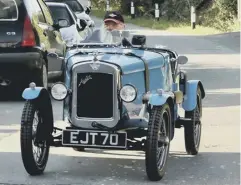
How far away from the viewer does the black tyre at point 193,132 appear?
792 cm

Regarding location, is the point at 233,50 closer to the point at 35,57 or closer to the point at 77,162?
the point at 35,57

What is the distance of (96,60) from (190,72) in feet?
31.6

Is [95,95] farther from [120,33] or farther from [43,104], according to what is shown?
[120,33]

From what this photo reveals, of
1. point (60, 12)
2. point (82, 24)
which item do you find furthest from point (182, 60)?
point (82, 24)

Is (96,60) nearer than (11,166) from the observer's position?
Yes

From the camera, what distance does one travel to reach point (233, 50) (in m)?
21.4

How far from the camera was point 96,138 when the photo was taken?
6.82 metres

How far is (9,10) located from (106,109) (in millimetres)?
5321

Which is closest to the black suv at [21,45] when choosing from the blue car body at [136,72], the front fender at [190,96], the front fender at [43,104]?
the front fender at [190,96]

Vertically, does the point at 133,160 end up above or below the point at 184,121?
below

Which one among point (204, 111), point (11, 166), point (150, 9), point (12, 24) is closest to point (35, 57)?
point (12, 24)

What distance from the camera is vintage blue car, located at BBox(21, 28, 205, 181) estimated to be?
267 inches

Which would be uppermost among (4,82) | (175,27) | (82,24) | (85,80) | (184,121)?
(85,80)

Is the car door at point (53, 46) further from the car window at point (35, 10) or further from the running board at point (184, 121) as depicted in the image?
the running board at point (184, 121)
